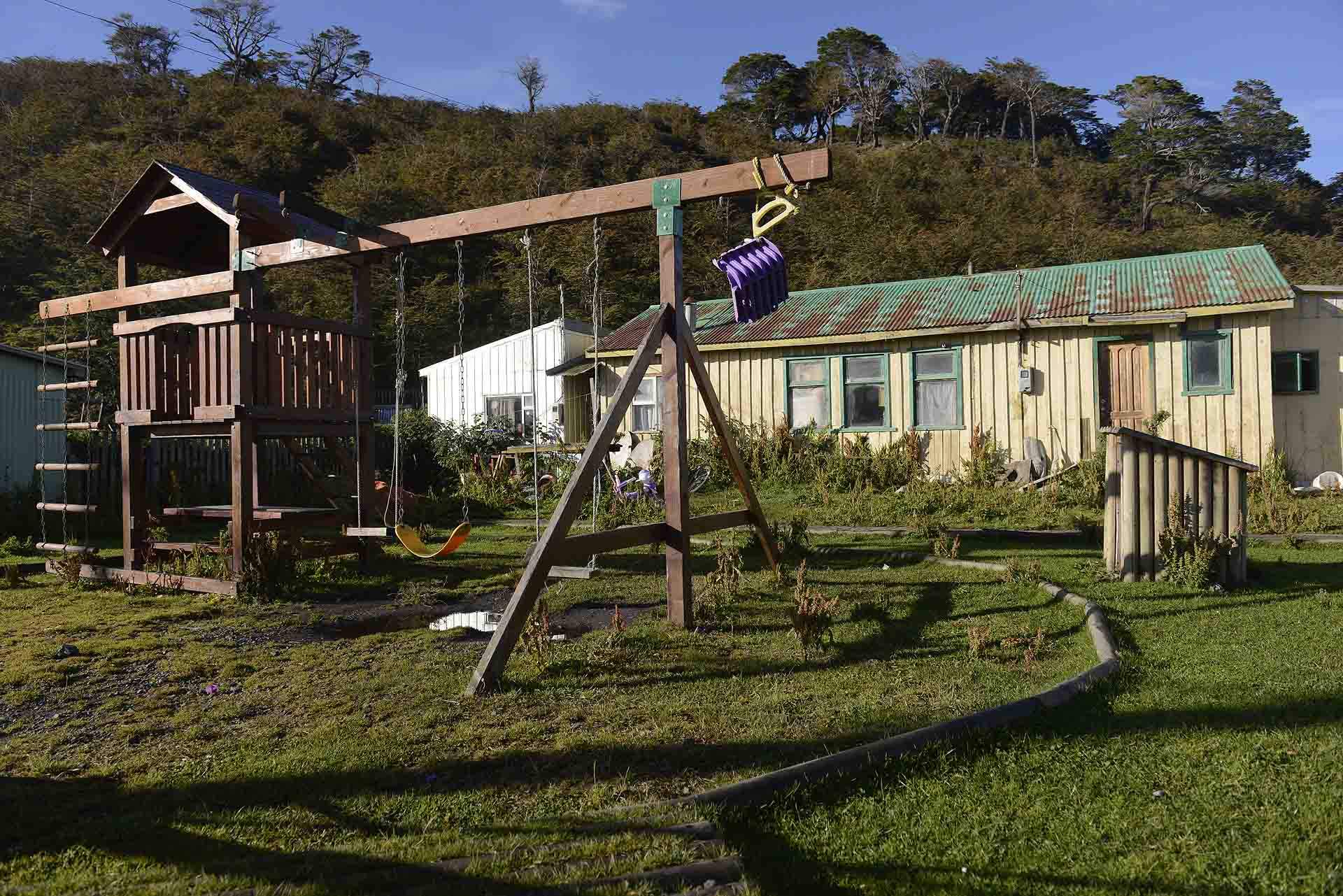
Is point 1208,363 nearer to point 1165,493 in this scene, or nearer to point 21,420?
point 1165,493

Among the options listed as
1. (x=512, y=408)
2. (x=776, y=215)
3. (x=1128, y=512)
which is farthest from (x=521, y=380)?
(x=1128, y=512)

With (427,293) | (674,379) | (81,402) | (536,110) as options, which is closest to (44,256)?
(427,293)

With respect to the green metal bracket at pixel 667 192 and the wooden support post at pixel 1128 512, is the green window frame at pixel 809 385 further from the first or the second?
the green metal bracket at pixel 667 192

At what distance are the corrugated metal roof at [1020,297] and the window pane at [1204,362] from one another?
668mm

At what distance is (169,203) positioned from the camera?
9445mm

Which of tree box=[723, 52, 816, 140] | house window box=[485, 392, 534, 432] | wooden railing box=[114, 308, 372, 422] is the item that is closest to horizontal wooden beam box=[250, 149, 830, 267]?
wooden railing box=[114, 308, 372, 422]

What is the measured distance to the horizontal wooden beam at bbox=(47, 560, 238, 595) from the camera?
829 cm

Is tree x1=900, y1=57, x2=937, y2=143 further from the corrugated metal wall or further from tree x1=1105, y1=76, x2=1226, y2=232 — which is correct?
the corrugated metal wall

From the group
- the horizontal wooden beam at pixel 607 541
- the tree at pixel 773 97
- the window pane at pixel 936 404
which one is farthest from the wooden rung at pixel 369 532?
the tree at pixel 773 97

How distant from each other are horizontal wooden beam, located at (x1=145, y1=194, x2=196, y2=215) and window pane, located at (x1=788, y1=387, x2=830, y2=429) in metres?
11.4

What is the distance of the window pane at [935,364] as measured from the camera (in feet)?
55.8

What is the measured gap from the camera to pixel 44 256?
3903 centimetres

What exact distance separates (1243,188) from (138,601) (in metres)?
64.5

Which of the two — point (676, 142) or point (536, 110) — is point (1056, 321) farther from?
point (536, 110)
